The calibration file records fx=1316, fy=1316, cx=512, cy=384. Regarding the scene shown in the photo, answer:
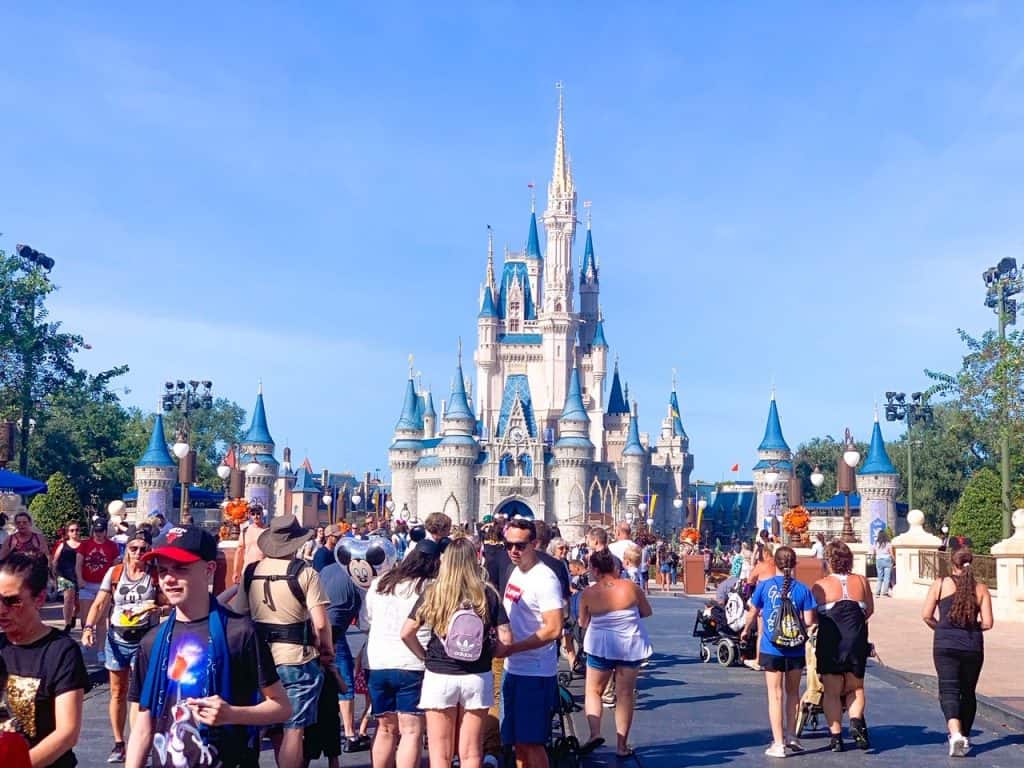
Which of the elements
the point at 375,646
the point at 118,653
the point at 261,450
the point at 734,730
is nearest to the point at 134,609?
the point at 118,653

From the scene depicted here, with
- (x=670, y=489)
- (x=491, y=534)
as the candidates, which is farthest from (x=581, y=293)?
(x=491, y=534)

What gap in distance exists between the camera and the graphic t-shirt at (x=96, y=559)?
12109 mm

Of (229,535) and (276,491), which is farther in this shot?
(276,491)

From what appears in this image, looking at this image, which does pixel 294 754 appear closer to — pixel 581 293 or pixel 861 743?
pixel 861 743

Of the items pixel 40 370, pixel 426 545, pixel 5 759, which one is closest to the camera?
pixel 5 759

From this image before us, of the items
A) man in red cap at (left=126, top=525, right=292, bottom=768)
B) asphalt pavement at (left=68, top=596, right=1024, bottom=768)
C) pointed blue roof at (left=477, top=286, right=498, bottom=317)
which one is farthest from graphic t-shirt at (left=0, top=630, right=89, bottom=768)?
pointed blue roof at (left=477, top=286, right=498, bottom=317)

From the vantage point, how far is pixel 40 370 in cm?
4875

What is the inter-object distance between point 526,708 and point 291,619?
1.45m

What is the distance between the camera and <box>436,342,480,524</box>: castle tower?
91.2 m

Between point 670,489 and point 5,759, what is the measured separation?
99937 mm

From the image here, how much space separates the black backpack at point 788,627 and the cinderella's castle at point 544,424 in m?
78.4

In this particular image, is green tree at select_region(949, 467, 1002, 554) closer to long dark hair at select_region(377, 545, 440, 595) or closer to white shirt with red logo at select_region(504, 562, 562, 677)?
white shirt with red logo at select_region(504, 562, 562, 677)

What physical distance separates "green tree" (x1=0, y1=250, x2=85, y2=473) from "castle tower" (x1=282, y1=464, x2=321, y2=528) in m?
35.6

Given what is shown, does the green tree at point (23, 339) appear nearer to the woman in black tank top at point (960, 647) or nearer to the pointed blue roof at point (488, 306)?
the woman in black tank top at point (960, 647)
